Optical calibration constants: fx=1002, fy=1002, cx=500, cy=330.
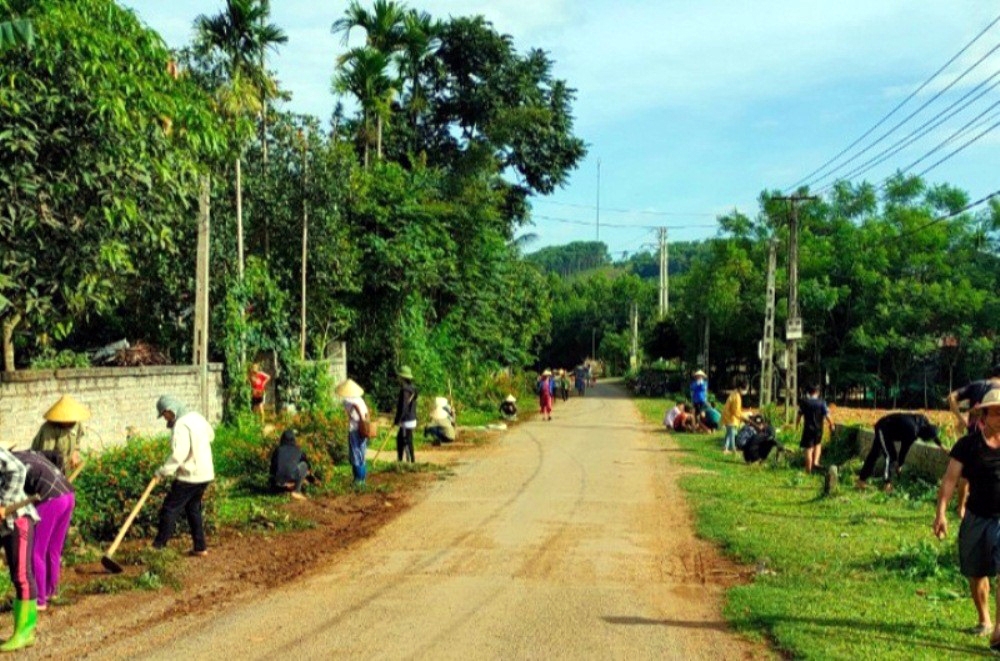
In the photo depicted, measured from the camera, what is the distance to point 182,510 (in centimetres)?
990

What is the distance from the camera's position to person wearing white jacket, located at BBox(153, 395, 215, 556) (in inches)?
382

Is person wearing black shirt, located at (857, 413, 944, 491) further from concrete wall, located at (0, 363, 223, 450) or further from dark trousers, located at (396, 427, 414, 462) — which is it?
concrete wall, located at (0, 363, 223, 450)

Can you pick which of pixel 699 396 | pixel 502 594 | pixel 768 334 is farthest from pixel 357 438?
pixel 768 334

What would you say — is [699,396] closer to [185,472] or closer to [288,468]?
[288,468]

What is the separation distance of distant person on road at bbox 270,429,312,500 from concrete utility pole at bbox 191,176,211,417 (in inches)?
246

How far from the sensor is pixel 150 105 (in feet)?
39.9

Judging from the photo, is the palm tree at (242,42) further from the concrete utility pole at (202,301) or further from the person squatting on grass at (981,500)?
the person squatting on grass at (981,500)

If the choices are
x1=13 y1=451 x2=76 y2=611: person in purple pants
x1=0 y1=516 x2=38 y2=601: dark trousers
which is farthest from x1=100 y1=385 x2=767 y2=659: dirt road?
x1=13 y1=451 x2=76 y2=611: person in purple pants

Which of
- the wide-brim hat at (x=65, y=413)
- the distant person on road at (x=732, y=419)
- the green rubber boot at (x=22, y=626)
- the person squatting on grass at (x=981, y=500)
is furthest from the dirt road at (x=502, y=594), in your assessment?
the distant person on road at (x=732, y=419)

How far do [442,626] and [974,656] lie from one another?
3620 mm

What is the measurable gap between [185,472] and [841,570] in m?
6.36

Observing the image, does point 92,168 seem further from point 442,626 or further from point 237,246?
point 237,246

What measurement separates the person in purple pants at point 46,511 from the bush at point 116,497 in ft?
7.71

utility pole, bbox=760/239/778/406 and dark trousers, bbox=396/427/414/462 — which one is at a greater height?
utility pole, bbox=760/239/778/406
